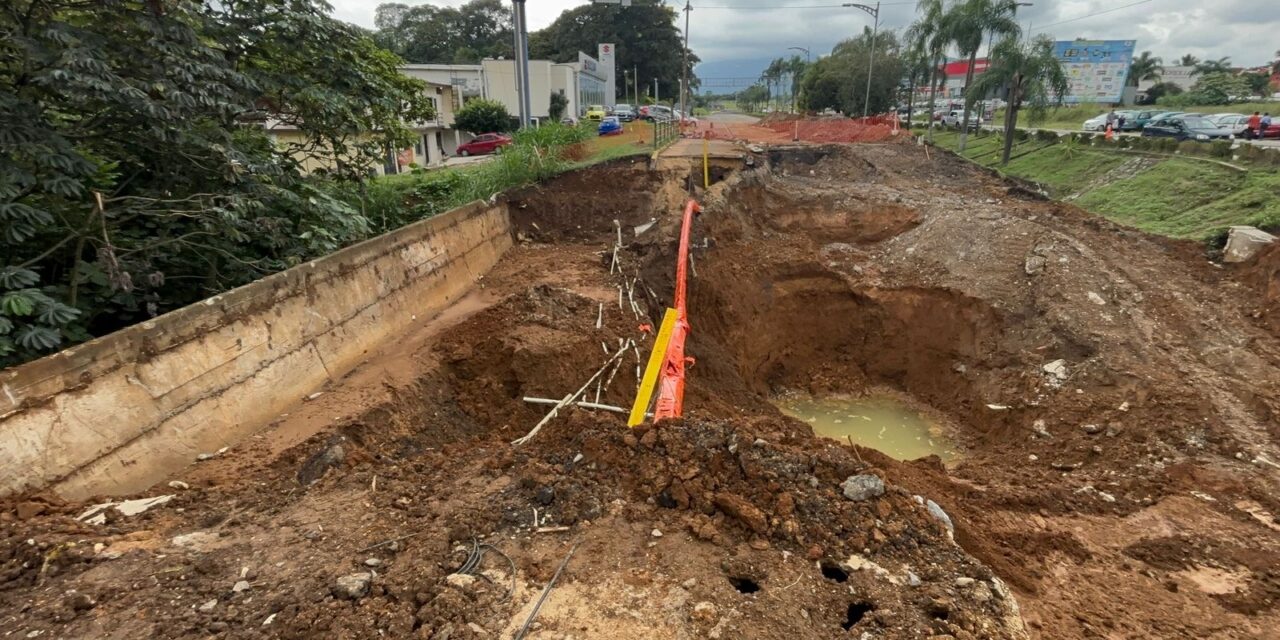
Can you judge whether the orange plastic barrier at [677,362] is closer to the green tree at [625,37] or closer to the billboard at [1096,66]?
the billboard at [1096,66]

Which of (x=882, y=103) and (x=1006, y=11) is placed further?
(x=882, y=103)

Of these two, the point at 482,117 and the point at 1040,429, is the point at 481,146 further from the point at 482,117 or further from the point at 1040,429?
the point at 1040,429

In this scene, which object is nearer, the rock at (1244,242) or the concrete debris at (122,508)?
the concrete debris at (122,508)

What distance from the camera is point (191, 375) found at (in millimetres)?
4816

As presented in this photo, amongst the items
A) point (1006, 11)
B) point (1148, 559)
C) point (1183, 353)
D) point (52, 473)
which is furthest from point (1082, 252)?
point (1006, 11)

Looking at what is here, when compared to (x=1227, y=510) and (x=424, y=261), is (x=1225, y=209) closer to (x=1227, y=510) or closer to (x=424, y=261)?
(x=1227, y=510)

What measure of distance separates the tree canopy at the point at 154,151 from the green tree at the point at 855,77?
127 ft

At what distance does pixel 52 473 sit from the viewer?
3879 millimetres

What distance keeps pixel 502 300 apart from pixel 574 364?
81.5 inches

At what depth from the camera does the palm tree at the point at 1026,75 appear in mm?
22734

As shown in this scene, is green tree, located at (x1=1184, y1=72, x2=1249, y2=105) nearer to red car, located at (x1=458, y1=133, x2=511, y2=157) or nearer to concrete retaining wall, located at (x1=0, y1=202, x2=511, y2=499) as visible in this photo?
red car, located at (x1=458, y1=133, x2=511, y2=157)

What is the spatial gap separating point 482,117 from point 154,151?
2972 cm

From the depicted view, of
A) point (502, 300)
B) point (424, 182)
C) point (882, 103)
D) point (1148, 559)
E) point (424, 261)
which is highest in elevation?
point (882, 103)

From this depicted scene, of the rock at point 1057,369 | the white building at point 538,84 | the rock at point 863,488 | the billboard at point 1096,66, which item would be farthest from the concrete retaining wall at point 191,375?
the billboard at point 1096,66
